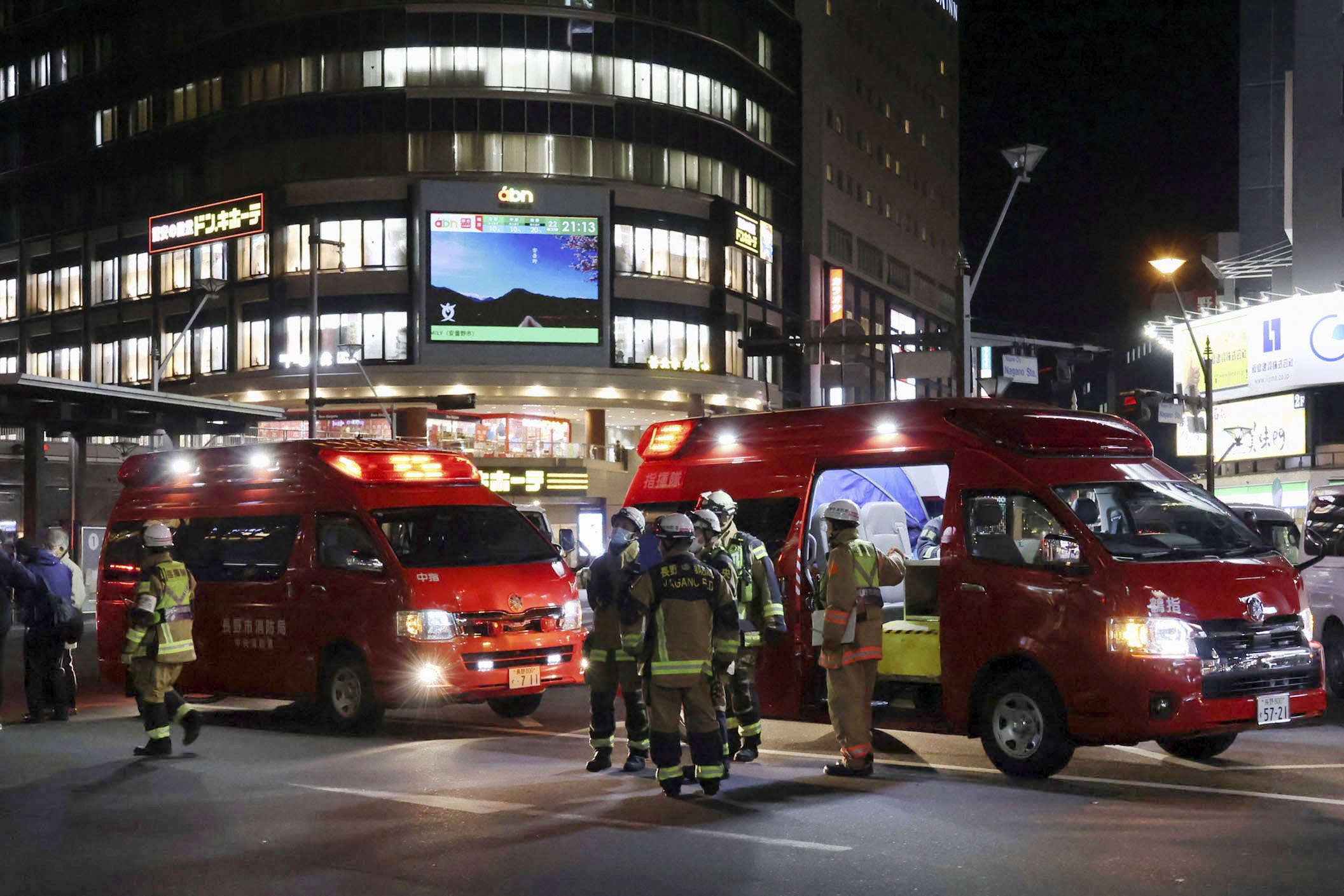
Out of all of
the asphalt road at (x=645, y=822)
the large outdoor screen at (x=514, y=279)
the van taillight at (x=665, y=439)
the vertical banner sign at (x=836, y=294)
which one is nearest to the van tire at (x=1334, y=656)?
the asphalt road at (x=645, y=822)

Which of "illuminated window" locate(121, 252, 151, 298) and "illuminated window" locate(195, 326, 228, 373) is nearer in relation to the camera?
"illuminated window" locate(195, 326, 228, 373)

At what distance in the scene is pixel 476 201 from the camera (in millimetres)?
59969

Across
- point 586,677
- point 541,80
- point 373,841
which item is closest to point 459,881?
point 373,841

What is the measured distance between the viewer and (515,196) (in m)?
59.9

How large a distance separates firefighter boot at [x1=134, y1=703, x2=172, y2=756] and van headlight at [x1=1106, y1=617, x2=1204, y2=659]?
729 cm

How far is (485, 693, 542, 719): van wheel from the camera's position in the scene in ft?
47.1

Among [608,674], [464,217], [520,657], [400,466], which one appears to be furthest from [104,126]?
[608,674]

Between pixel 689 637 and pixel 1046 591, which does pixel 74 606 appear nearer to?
pixel 689 637

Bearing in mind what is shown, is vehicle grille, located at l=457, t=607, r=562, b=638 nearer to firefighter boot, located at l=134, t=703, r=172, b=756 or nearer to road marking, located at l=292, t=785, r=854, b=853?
firefighter boot, located at l=134, t=703, r=172, b=756

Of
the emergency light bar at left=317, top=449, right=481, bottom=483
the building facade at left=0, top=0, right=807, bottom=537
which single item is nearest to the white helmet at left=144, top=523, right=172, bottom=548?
the emergency light bar at left=317, top=449, right=481, bottom=483

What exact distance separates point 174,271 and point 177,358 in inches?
157

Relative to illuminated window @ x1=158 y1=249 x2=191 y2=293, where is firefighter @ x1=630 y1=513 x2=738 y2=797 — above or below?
below

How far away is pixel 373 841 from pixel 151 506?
358 inches

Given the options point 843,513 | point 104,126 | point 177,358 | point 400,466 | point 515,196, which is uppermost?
point 104,126
